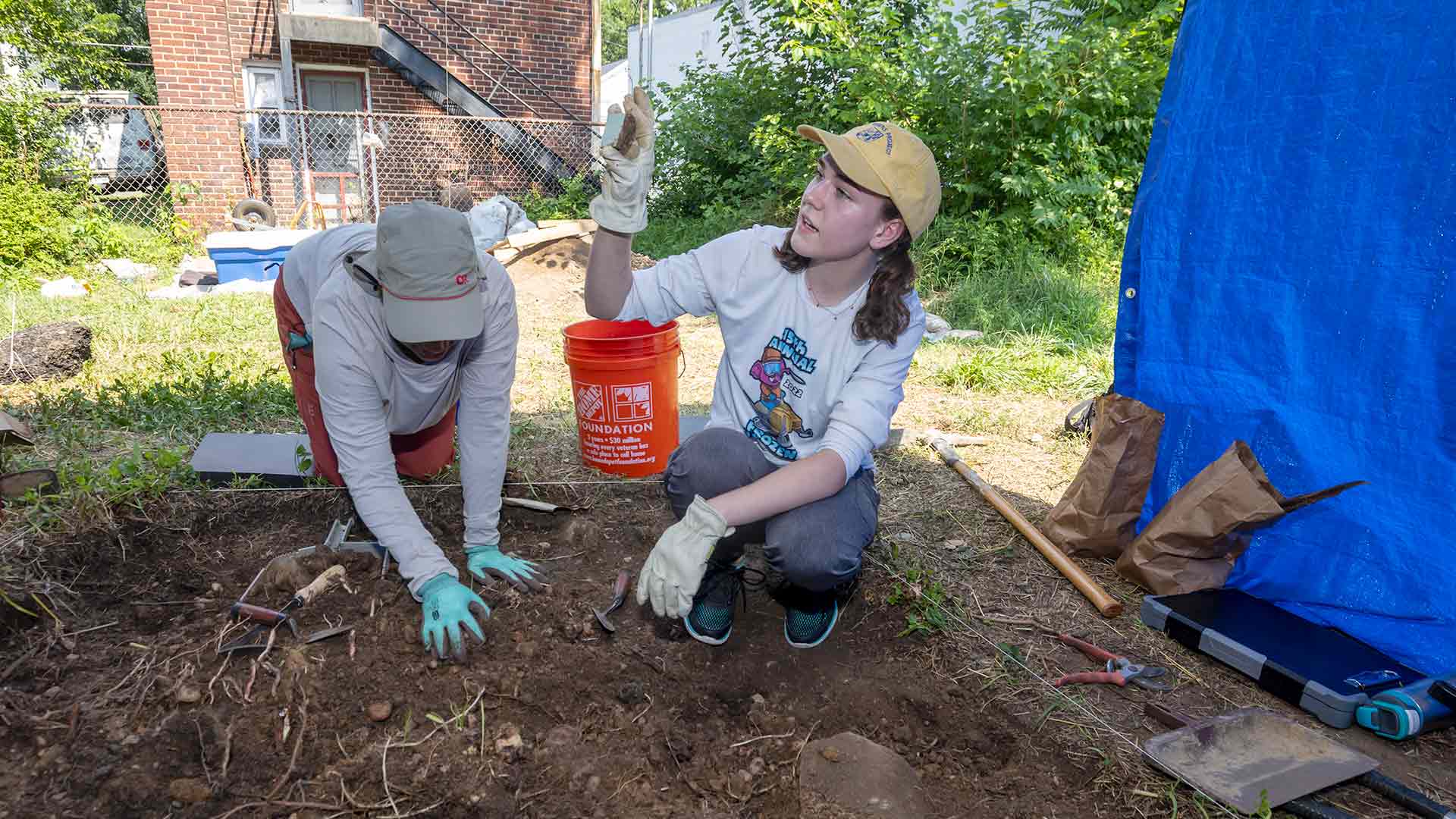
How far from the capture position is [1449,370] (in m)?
2.15

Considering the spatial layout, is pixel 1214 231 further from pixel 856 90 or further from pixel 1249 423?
pixel 856 90

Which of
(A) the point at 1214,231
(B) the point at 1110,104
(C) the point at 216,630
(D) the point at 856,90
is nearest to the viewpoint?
(C) the point at 216,630

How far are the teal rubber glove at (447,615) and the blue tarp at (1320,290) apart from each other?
2267mm

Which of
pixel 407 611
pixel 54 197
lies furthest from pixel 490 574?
pixel 54 197

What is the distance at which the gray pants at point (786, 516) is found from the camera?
2.08m

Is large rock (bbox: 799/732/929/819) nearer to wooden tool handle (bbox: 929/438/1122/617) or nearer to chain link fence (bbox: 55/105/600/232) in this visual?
wooden tool handle (bbox: 929/438/1122/617)

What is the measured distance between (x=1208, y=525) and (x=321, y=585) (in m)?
2.49

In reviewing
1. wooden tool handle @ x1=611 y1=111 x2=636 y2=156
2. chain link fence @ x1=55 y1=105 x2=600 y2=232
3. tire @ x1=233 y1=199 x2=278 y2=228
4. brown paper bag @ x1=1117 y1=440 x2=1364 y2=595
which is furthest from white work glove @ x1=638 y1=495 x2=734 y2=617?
tire @ x1=233 y1=199 x2=278 y2=228

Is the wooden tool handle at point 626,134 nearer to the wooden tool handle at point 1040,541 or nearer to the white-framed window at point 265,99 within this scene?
the wooden tool handle at point 1040,541

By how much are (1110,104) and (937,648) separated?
5.44m

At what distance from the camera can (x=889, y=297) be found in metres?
2.04

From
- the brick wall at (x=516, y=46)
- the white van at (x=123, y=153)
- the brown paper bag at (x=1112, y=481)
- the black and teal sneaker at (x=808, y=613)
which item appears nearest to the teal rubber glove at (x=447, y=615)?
the black and teal sneaker at (x=808, y=613)

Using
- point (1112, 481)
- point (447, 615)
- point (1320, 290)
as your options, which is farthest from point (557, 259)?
point (1320, 290)

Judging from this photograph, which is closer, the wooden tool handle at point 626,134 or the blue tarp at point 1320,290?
the wooden tool handle at point 626,134
